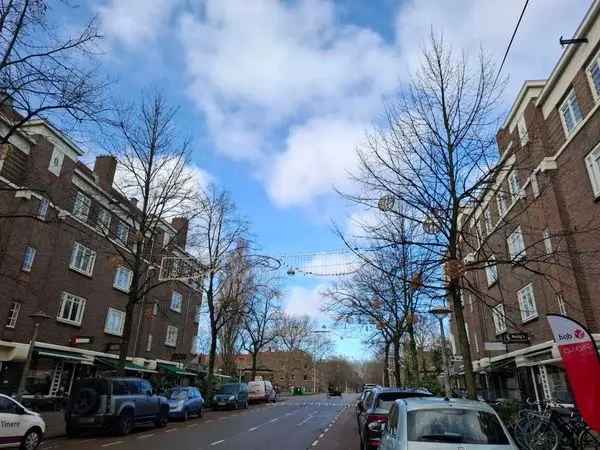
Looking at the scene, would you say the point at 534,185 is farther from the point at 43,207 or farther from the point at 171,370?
the point at 171,370

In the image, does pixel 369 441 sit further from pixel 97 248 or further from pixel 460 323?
pixel 97 248

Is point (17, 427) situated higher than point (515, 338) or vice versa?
point (515, 338)

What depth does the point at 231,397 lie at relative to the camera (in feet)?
99.2

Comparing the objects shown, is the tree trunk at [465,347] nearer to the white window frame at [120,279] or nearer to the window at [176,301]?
the white window frame at [120,279]

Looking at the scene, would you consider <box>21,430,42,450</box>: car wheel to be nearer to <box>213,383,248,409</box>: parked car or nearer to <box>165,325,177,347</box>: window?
<box>213,383,248,409</box>: parked car

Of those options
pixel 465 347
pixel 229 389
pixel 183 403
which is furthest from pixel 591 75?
pixel 229 389

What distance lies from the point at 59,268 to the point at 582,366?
24877 millimetres

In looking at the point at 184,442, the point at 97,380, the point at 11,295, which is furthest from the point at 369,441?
the point at 11,295

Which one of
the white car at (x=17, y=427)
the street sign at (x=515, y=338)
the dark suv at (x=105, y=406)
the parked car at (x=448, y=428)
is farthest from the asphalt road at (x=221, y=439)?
the street sign at (x=515, y=338)

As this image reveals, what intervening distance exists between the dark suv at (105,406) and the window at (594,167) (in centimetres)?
1883

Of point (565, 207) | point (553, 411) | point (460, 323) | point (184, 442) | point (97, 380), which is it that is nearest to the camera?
point (553, 411)

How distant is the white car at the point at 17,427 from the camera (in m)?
10.4

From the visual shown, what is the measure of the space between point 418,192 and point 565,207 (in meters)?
10.3

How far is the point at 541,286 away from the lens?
68.8 ft
